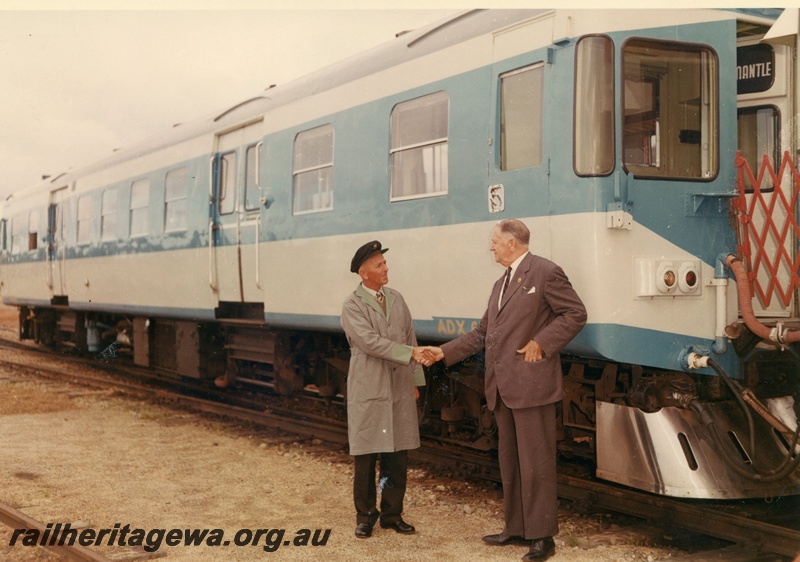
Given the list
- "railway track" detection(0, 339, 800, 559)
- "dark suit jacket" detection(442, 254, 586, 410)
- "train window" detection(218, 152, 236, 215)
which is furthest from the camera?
"train window" detection(218, 152, 236, 215)

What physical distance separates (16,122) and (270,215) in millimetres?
2851

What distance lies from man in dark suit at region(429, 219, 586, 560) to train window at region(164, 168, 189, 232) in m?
6.56

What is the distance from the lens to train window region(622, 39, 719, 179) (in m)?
5.41

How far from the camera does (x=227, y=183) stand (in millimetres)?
9836

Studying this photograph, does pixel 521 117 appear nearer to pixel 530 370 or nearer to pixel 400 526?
pixel 530 370

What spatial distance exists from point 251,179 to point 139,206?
3.35 metres

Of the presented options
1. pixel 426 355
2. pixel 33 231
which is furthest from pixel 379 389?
pixel 33 231

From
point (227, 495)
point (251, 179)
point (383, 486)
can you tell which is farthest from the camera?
point (251, 179)

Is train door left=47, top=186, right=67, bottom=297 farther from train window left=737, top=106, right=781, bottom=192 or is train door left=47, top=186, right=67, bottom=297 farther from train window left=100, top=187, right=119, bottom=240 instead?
train window left=737, top=106, right=781, bottom=192

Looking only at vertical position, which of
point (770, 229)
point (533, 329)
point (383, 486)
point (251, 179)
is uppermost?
point (251, 179)

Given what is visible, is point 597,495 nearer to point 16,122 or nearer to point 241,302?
point 241,302

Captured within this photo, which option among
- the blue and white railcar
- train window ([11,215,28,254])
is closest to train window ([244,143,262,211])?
the blue and white railcar

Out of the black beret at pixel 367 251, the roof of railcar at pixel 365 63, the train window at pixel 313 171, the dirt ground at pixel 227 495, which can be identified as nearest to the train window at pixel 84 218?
the roof of railcar at pixel 365 63

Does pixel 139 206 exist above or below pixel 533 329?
above
